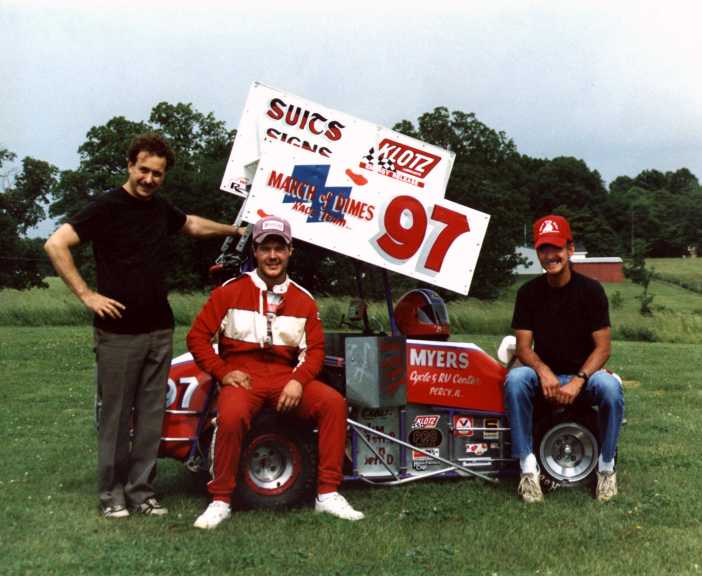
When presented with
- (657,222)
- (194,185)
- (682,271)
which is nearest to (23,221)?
(194,185)

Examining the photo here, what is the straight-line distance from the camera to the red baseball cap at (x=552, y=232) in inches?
227

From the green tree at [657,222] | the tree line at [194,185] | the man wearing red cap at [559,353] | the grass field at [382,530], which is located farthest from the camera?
the green tree at [657,222]

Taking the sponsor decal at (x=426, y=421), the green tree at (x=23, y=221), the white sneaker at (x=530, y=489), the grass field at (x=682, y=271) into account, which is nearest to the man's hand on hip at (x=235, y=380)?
the sponsor decal at (x=426, y=421)

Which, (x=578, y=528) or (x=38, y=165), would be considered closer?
(x=578, y=528)

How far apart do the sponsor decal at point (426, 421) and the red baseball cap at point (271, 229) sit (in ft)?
5.12

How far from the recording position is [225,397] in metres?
5.15

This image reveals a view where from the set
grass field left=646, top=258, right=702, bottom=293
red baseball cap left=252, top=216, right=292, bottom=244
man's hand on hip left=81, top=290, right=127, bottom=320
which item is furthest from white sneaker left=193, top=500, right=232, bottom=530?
grass field left=646, top=258, right=702, bottom=293

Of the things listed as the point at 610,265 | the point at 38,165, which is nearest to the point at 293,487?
the point at 38,165

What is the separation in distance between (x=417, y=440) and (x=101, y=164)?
51269 millimetres

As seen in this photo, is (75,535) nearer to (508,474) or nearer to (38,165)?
(508,474)

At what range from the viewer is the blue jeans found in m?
5.70

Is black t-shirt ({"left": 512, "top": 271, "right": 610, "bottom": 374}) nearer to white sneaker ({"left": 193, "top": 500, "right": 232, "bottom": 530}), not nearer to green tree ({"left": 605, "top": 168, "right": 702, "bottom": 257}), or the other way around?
white sneaker ({"left": 193, "top": 500, "right": 232, "bottom": 530})

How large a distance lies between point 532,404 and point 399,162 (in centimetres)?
182

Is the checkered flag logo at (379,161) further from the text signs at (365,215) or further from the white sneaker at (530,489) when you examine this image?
the white sneaker at (530,489)
